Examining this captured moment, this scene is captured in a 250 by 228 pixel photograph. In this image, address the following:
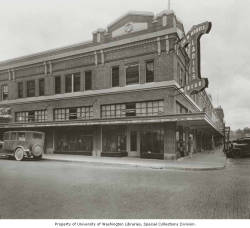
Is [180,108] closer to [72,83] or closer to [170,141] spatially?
[170,141]

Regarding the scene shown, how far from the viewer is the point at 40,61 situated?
89.9 feet

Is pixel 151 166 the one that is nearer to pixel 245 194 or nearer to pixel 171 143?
pixel 171 143

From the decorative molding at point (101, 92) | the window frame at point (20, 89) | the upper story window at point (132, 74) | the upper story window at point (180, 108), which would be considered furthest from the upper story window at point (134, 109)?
the window frame at point (20, 89)

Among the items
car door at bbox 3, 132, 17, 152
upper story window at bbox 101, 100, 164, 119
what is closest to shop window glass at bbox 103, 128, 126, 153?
upper story window at bbox 101, 100, 164, 119

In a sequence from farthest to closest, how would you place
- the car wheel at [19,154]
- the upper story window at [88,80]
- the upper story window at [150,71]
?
the upper story window at [88,80] → the upper story window at [150,71] → the car wheel at [19,154]

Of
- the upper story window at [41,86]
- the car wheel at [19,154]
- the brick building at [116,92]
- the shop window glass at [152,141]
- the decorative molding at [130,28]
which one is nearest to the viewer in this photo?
the car wheel at [19,154]

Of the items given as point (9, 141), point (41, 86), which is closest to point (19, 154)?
point (9, 141)

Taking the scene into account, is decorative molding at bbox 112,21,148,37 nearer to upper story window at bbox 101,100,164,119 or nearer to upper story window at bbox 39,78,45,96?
upper story window at bbox 101,100,164,119

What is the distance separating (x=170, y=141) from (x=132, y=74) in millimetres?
6081

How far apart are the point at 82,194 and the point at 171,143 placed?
12926 millimetres

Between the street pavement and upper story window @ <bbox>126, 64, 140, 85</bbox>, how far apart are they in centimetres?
1218

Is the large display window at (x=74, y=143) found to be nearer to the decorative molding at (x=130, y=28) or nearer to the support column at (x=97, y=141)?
the support column at (x=97, y=141)

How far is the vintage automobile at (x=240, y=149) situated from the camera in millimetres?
26000

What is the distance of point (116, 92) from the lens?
23109mm
